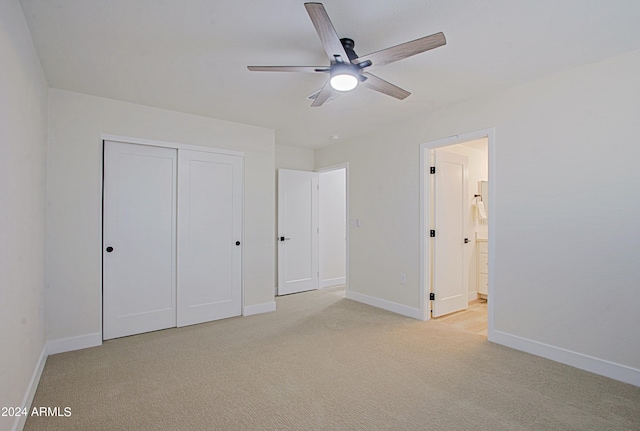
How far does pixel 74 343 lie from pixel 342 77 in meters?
3.47

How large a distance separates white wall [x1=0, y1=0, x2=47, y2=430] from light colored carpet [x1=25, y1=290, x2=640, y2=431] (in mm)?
405

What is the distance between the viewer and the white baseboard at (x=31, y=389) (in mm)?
1831

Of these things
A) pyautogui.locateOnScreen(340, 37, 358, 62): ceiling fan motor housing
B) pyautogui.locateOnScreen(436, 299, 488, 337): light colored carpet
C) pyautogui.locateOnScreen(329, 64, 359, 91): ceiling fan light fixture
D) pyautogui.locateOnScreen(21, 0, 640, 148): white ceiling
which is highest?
pyautogui.locateOnScreen(21, 0, 640, 148): white ceiling

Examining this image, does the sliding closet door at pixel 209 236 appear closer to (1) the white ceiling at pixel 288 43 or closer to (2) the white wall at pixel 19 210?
(1) the white ceiling at pixel 288 43

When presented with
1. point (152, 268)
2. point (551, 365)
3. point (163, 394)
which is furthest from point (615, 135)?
point (152, 268)

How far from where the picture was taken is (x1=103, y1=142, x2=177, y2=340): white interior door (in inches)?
131

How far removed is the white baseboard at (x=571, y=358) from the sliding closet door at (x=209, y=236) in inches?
121

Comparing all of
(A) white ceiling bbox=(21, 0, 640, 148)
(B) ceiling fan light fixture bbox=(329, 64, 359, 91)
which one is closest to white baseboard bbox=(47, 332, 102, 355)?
(A) white ceiling bbox=(21, 0, 640, 148)

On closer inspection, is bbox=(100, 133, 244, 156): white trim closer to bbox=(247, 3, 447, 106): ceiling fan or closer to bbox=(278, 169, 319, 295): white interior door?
bbox=(278, 169, 319, 295): white interior door

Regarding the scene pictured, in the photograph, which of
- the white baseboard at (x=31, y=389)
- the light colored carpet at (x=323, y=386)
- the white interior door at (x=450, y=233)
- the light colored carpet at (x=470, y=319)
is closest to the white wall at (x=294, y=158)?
the white interior door at (x=450, y=233)

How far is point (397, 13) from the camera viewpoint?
6.34ft

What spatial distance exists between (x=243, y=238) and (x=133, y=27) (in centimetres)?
262

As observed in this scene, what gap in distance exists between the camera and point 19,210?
78.4 inches

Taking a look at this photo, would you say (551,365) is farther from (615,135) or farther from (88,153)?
(88,153)
